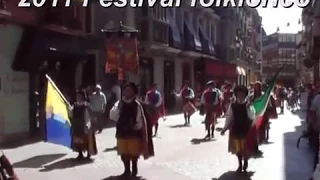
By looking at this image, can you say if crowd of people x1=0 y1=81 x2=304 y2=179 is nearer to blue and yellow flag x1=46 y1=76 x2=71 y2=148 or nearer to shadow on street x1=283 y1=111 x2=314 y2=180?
blue and yellow flag x1=46 y1=76 x2=71 y2=148

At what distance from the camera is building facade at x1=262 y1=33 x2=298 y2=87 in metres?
103

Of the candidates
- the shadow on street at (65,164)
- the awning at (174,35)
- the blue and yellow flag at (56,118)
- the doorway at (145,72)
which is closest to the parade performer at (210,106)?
the blue and yellow flag at (56,118)

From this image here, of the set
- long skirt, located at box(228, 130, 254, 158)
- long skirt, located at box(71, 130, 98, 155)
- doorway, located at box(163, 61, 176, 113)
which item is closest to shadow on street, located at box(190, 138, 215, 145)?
long skirt, located at box(71, 130, 98, 155)

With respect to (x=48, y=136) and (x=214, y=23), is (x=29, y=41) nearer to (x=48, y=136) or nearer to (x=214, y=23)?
(x=48, y=136)

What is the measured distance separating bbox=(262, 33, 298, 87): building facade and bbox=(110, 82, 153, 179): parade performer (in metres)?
93.5

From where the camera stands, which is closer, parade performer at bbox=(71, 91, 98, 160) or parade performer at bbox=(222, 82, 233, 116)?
parade performer at bbox=(71, 91, 98, 160)

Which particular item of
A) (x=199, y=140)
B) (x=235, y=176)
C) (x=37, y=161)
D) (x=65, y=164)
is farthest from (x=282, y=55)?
(x=235, y=176)

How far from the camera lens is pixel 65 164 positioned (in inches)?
472

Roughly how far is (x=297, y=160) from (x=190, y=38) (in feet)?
84.1

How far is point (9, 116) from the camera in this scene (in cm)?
1672

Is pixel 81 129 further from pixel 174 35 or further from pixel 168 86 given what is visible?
pixel 168 86

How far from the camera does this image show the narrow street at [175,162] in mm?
10688

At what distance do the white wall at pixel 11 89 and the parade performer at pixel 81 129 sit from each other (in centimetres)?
394

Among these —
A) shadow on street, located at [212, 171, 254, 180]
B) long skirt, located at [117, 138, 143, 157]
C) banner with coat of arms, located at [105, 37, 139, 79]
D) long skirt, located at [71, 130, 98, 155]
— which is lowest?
shadow on street, located at [212, 171, 254, 180]
